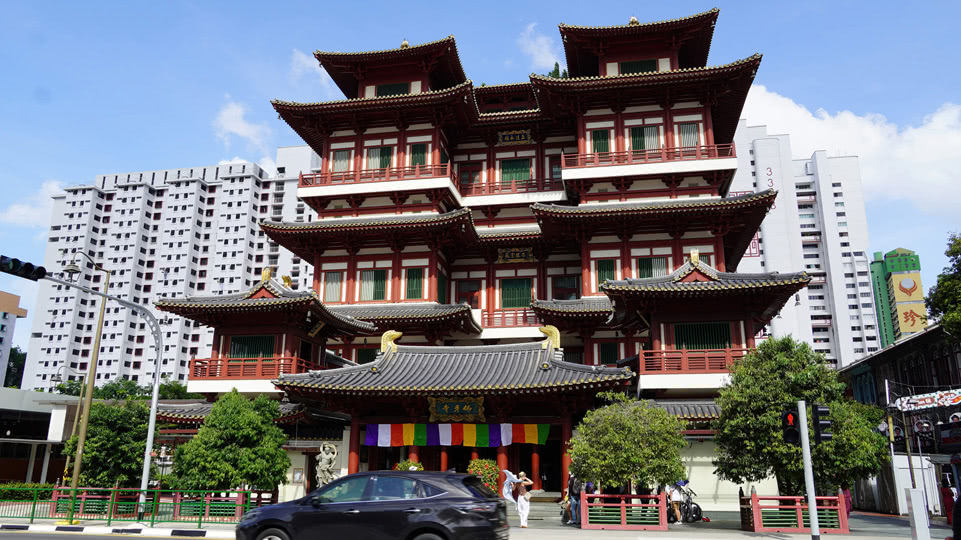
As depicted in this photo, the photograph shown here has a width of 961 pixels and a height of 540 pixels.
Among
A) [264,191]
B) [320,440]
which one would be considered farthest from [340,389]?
[264,191]

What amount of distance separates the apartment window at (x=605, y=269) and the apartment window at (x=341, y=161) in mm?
15554

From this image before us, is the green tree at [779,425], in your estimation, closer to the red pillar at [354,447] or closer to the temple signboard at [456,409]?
the temple signboard at [456,409]

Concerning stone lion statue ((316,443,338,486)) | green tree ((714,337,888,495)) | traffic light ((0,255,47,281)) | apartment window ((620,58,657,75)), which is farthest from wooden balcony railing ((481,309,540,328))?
traffic light ((0,255,47,281))

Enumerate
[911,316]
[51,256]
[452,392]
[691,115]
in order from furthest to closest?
[51,256] → [911,316] → [691,115] → [452,392]

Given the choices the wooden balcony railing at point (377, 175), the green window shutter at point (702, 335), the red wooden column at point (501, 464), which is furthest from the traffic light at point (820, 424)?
the wooden balcony railing at point (377, 175)

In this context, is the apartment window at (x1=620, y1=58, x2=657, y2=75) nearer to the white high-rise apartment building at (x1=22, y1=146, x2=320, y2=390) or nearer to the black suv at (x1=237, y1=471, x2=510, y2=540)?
the black suv at (x1=237, y1=471, x2=510, y2=540)

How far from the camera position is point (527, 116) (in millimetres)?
38312

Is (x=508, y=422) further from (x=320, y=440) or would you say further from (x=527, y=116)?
(x=527, y=116)

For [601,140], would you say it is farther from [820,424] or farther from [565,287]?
[820,424]

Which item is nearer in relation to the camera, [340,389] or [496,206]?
[340,389]

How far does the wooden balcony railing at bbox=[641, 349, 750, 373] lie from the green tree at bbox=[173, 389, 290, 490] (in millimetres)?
14400

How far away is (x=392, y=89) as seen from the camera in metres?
39.1

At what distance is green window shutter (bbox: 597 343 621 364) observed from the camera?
3212 centimetres

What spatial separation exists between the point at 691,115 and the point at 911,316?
53917 millimetres
